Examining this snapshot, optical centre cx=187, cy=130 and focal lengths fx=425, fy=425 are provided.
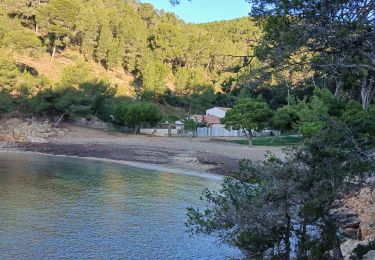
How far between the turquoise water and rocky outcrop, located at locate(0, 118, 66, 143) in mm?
20726

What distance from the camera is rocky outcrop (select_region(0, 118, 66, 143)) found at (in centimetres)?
5128

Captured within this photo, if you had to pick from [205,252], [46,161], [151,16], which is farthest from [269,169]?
[151,16]

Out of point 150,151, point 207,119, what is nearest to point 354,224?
point 150,151

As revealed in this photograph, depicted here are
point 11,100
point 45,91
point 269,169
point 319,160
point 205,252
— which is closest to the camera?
point 319,160

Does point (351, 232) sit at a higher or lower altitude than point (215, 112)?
lower

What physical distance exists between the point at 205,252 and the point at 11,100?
4738 centimetres

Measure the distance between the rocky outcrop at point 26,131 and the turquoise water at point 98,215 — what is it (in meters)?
20.7

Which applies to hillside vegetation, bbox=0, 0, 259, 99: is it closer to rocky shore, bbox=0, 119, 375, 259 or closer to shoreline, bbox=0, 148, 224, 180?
rocky shore, bbox=0, 119, 375, 259

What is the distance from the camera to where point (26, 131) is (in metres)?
53.2

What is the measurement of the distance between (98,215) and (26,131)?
39153 millimetres

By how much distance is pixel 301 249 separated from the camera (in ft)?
24.0

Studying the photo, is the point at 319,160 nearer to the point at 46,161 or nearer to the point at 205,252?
the point at 205,252

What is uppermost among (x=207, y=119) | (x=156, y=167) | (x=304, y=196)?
(x=207, y=119)

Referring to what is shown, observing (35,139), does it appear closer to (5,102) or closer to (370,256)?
(5,102)
